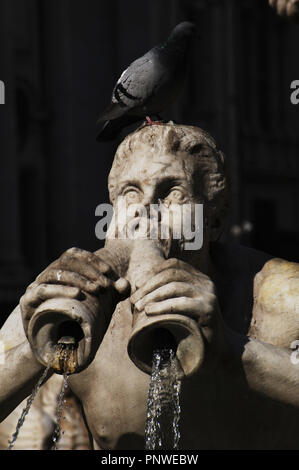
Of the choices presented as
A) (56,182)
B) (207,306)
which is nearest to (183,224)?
(207,306)

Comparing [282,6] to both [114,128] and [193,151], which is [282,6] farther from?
[114,128]

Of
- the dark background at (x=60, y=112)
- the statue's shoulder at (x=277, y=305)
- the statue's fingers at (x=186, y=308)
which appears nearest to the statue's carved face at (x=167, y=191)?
the statue's shoulder at (x=277, y=305)

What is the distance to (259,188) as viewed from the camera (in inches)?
1253

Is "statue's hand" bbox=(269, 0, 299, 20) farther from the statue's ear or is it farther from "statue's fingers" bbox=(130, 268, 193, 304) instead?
"statue's fingers" bbox=(130, 268, 193, 304)

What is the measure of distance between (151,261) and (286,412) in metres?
0.56

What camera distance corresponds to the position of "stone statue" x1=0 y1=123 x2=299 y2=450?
2678 mm

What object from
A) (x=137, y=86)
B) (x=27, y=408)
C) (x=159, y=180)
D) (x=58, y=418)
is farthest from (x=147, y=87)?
(x=27, y=408)

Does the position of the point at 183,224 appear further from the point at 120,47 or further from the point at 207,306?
the point at 120,47

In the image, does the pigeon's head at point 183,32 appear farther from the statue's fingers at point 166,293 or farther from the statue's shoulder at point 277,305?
the statue's fingers at point 166,293

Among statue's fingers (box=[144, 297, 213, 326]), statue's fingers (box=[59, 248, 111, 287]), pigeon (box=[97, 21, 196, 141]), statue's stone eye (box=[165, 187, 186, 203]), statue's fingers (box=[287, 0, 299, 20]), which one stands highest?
statue's fingers (box=[287, 0, 299, 20])

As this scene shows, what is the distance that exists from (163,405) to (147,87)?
1.73 m

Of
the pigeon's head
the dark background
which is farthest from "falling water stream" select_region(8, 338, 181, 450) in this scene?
the dark background

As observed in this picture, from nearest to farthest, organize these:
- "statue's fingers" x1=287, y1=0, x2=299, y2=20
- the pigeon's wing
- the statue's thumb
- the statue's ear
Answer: the statue's thumb → "statue's fingers" x1=287, y1=0, x2=299, y2=20 → the statue's ear → the pigeon's wing

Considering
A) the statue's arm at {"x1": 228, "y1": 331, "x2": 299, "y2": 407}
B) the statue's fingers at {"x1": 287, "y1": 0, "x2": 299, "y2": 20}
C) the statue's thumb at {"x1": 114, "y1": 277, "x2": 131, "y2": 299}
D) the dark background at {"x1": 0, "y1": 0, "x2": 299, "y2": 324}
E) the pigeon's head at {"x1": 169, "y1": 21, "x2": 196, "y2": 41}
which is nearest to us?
the statue's thumb at {"x1": 114, "y1": 277, "x2": 131, "y2": 299}
